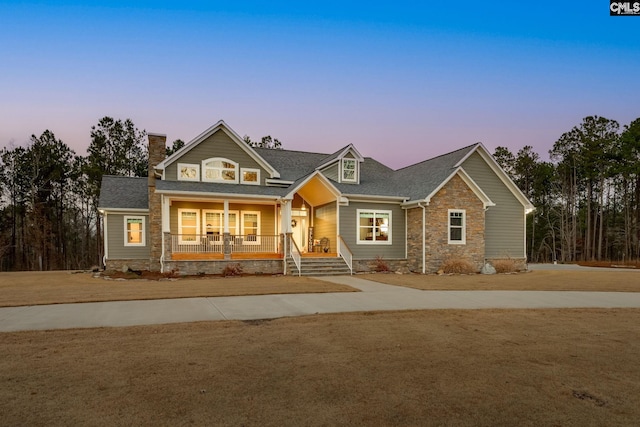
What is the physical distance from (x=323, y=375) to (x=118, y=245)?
19902mm

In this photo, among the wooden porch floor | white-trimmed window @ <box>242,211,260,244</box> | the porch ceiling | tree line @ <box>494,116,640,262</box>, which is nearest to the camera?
the wooden porch floor

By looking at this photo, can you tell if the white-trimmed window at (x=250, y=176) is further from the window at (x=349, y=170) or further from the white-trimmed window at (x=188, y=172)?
the window at (x=349, y=170)

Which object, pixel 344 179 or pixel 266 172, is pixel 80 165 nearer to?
pixel 266 172

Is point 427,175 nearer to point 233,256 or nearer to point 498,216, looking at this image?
point 498,216

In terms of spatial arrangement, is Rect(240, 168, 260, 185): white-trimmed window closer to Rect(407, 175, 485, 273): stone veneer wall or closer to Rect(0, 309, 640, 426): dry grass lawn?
Rect(407, 175, 485, 273): stone veneer wall

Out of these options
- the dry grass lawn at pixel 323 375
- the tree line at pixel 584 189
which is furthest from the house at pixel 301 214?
the tree line at pixel 584 189

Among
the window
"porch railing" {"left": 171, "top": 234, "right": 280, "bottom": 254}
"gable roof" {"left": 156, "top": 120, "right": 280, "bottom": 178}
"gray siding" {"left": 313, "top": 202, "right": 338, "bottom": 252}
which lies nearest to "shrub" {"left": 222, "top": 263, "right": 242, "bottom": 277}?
"porch railing" {"left": 171, "top": 234, "right": 280, "bottom": 254}

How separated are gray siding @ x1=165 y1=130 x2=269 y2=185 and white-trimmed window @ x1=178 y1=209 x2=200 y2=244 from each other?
1.95 meters

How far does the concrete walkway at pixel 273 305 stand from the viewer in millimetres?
7430

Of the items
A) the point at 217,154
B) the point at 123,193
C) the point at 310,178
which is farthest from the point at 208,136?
the point at 123,193

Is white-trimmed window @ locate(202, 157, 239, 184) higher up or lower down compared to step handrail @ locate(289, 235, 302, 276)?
higher up

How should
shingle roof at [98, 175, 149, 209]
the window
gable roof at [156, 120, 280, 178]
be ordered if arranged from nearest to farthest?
gable roof at [156, 120, 280, 178]
shingle roof at [98, 175, 149, 209]
the window

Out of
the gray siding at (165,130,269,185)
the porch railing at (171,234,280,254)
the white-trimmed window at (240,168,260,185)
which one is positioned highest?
the gray siding at (165,130,269,185)

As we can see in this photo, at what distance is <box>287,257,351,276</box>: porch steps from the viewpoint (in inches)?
691
